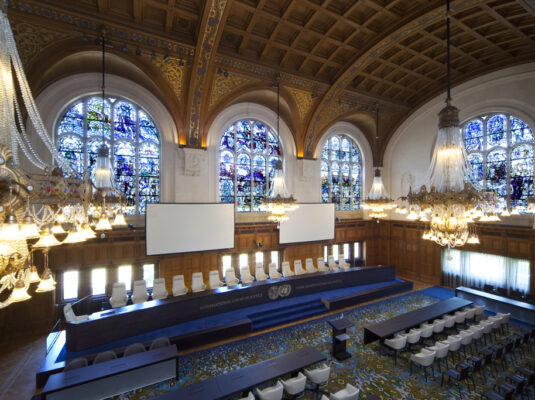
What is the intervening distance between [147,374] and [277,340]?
3.61 metres

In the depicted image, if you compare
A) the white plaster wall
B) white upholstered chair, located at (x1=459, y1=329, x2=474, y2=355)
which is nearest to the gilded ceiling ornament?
the white plaster wall

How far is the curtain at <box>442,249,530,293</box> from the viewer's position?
1090 centimetres

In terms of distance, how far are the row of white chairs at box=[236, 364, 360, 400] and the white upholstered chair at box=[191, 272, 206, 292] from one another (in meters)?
5.34

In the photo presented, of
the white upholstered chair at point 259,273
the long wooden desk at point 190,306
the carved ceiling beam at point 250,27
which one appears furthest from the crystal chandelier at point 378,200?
the carved ceiling beam at point 250,27

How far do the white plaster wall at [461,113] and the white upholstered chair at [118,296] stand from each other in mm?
14292

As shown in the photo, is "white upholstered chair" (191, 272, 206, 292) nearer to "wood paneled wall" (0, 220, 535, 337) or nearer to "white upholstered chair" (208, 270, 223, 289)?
"white upholstered chair" (208, 270, 223, 289)

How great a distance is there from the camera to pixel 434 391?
5.79 meters

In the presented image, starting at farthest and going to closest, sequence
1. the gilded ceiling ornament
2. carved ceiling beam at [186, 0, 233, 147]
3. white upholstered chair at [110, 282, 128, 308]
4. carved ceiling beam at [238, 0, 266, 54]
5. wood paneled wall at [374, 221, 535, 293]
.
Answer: wood paneled wall at [374, 221, 535, 293] → the gilded ceiling ornament → white upholstered chair at [110, 282, 128, 308] → carved ceiling beam at [238, 0, 266, 54] → carved ceiling beam at [186, 0, 233, 147]

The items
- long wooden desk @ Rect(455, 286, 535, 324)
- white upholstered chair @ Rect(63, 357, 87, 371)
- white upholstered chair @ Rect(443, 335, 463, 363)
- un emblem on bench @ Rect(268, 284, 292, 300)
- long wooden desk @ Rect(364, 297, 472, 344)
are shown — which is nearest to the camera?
white upholstered chair @ Rect(63, 357, 87, 371)

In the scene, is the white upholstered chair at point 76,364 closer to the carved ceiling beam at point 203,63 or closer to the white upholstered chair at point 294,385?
the white upholstered chair at point 294,385

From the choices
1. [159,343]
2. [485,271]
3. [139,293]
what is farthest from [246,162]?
[485,271]

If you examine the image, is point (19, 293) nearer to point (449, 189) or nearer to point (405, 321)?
→ point (449, 189)

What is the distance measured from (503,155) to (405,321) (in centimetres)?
910

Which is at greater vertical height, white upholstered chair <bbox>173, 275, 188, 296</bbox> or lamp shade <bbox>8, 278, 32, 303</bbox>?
lamp shade <bbox>8, 278, 32, 303</bbox>
